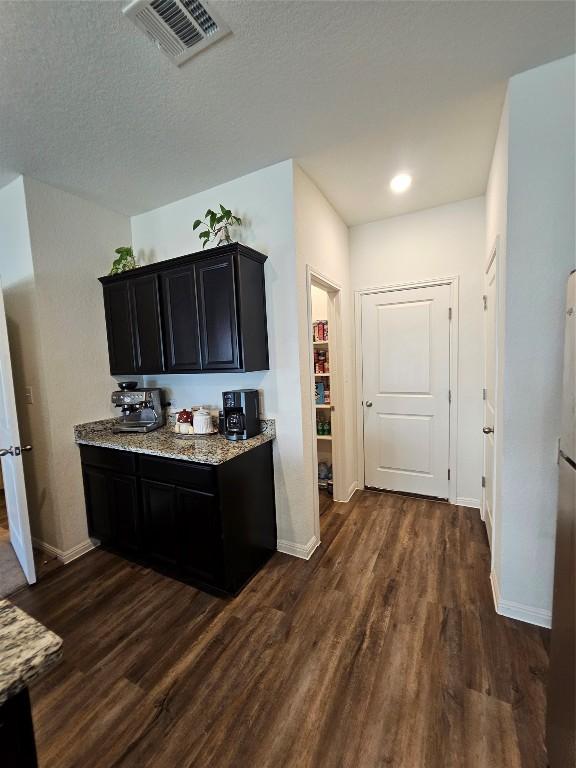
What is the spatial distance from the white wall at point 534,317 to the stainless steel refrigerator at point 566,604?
0.45 m

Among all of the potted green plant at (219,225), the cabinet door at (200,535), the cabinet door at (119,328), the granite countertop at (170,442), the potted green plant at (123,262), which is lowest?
the cabinet door at (200,535)

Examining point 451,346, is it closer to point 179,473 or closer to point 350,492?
point 350,492

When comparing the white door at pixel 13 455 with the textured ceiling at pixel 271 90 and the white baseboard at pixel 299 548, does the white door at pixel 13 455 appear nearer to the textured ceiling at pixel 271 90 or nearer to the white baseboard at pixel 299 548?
the textured ceiling at pixel 271 90

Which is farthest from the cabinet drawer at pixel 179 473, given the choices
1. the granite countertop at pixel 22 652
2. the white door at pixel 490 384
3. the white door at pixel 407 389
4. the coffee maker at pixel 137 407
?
the white door at pixel 407 389

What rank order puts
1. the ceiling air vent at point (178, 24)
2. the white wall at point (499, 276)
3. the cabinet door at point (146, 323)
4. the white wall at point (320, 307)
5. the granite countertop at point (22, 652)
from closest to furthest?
the granite countertop at point (22, 652), the ceiling air vent at point (178, 24), the white wall at point (499, 276), the cabinet door at point (146, 323), the white wall at point (320, 307)

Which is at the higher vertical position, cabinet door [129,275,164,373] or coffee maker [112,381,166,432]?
cabinet door [129,275,164,373]

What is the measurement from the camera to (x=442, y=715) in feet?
4.38

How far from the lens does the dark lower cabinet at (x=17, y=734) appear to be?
0.57m

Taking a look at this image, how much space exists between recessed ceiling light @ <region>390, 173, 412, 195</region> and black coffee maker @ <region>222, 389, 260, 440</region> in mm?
1881

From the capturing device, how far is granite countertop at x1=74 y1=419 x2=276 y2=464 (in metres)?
1.97

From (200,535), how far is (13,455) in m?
1.34

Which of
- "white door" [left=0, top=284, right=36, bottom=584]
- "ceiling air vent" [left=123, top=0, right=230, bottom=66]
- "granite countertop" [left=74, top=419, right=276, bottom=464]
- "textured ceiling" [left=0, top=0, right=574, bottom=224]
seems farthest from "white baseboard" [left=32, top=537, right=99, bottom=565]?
"ceiling air vent" [left=123, top=0, right=230, bottom=66]

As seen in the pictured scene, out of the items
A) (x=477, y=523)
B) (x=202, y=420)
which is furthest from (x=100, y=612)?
(x=477, y=523)

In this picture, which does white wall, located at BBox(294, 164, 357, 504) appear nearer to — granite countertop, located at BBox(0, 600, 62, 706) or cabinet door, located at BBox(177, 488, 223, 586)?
cabinet door, located at BBox(177, 488, 223, 586)
